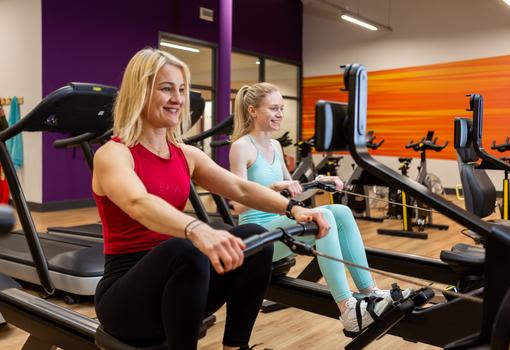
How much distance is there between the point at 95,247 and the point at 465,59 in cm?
792

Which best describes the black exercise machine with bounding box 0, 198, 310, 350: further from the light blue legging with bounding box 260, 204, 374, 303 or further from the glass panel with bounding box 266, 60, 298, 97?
the glass panel with bounding box 266, 60, 298, 97

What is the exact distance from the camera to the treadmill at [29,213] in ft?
8.20

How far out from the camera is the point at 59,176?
21.5ft

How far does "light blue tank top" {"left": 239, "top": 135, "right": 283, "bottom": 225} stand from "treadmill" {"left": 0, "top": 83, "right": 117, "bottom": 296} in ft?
2.78

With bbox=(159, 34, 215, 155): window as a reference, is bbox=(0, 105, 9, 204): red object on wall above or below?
A: below

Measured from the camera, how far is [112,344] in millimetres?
1446

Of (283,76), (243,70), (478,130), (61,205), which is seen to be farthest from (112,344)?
(283,76)

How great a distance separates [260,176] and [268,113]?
1.11 feet

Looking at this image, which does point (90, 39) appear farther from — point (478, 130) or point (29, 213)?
point (478, 130)

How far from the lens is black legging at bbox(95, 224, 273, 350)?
50.9 inches

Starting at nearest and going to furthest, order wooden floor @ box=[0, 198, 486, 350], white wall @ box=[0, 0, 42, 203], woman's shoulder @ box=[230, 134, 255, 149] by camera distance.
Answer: wooden floor @ box=[0, 198, 486, 350] < woman's shoulder @ box=[230, 134, 255, 149] < white wall @ box=[0, 0, 42, 203]

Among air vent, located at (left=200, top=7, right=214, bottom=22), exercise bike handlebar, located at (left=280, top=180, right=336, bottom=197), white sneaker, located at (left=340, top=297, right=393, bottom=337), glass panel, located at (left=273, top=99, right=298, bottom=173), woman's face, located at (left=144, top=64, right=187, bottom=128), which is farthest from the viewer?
glass panel, located at (left=273, top=99, right=298, bottom=173)

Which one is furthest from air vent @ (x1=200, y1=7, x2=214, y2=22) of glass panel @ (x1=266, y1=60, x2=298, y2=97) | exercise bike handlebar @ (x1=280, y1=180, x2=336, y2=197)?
exercise bike handlebar @ (x1=280, y1=180, x2=336, y2=197)

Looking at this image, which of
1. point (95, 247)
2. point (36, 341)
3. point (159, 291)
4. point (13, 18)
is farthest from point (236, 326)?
point (13, 18)
